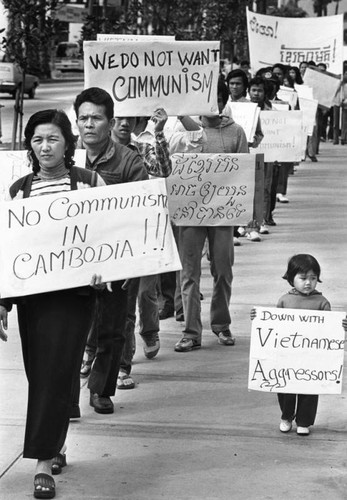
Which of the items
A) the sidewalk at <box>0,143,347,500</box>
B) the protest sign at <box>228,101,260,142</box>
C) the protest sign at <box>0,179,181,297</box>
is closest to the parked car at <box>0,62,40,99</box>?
the protest sign at <box>228,101,260,142</box>

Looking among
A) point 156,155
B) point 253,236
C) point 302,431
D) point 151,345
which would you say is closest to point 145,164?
point 156,155

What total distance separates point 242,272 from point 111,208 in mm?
5702

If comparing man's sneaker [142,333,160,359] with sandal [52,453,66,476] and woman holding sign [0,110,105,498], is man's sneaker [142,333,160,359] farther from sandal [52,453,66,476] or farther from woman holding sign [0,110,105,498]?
woman holding sign [0,110,105,498]

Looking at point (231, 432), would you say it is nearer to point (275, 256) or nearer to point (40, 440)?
point (40, 440)

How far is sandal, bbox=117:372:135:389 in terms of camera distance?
7.33 metres

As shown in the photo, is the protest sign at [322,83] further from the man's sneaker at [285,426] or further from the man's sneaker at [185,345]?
the man's sneaker at [285,426]

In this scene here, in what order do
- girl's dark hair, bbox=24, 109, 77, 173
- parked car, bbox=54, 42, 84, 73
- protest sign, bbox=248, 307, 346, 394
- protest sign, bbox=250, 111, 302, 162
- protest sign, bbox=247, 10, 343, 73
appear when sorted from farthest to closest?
parked car, bbox=54, 42, 84, 73 < protest sign, bbox=247, 10, 343, 73 < protest sign, bbox=250, 111, 302, 162 < protest sign, bbox=248, 307, 346, 394 < girl's dark hair, bbox=24, 109, 77, 173

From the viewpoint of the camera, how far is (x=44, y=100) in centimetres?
4094

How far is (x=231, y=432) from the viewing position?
6.46m

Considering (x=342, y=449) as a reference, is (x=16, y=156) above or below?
above

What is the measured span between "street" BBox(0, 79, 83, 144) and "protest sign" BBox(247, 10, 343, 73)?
567 cm

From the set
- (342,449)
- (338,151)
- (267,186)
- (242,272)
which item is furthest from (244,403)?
(338,151)

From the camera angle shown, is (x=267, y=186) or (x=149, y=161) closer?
(x=149, y=161)

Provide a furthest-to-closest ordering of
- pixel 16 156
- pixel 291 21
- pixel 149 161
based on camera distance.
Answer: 1. pixel 291 21
2. pixel 16 156
3. pixel 149 161
